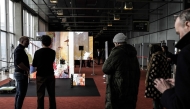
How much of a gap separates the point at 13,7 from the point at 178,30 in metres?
13.3

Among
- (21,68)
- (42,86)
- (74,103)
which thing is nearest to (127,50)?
(42,86)

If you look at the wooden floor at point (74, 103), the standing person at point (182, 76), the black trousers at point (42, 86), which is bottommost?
the wooden floor at point (74, 103)

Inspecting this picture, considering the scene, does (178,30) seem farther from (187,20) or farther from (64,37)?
(64,37)

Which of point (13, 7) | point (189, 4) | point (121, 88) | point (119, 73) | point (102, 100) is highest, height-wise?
point (13, 7)

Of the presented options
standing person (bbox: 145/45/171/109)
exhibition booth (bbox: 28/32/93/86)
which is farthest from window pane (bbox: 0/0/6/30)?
standing person (bbox: 145/45/171/109)

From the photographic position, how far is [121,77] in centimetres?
274

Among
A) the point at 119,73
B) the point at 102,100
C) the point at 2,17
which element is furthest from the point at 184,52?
the point at 2,17

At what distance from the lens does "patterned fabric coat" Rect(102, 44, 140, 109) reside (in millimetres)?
2729

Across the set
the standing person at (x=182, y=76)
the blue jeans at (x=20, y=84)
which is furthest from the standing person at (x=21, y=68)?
the standing person at (x=182, y=76)

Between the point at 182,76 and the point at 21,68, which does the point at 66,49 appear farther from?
the point at 182,76

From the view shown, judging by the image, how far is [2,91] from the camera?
6523 millimetres

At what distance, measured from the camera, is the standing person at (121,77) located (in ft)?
8.95

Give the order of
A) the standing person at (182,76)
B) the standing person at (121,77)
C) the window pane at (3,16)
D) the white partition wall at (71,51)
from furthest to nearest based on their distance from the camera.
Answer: the window pane at (3,16)
the white partition wall at (71,51)
the standing person at (121,77)
the standing person at (182,76)

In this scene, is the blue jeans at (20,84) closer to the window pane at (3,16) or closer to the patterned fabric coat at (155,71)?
the patterned fabric coat at (155,71)
